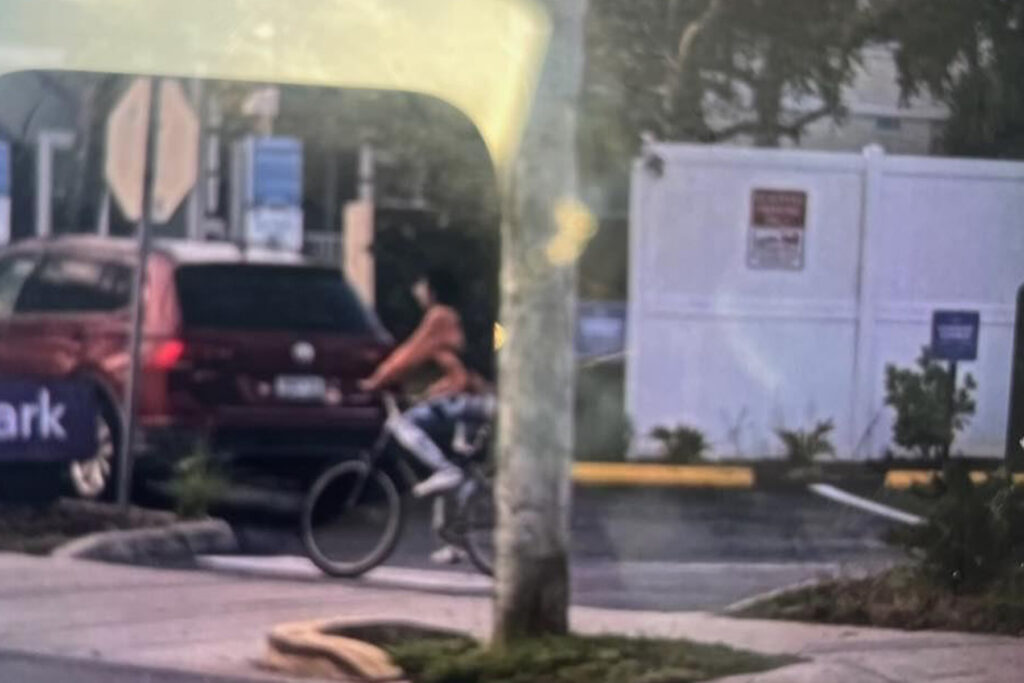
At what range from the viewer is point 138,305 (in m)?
4.71

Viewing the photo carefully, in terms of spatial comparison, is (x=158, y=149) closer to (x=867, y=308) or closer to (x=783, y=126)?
(x=783, y=126)

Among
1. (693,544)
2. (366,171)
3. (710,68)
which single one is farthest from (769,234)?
(366,171)

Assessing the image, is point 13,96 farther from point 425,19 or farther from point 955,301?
point 955,301

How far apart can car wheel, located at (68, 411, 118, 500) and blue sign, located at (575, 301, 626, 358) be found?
48.2 inches

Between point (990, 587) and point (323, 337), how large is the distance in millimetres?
1889

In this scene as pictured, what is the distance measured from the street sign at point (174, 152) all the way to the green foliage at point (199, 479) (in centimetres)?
59

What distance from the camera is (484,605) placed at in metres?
4.86

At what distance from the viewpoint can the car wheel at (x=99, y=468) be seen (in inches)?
186

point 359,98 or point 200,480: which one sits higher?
point 359,98

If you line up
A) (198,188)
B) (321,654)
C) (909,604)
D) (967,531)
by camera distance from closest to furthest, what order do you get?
1. (198,188)
2. (321,654)
3. (967,531)
4. (909,604)

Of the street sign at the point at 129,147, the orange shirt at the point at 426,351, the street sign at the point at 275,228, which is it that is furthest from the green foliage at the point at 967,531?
the street sign at the point at 129,147

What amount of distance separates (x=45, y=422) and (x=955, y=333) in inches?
91.9

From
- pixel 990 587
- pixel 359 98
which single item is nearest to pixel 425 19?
pixel 359 98

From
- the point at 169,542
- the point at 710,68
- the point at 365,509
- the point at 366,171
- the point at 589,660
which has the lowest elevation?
the point at 589,660
